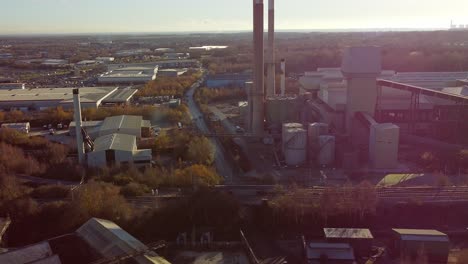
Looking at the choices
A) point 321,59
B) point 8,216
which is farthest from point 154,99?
point 321,59

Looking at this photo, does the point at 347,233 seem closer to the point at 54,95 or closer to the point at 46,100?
the point at 46,100

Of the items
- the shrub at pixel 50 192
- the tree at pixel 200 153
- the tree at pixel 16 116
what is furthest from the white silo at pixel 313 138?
the tree at pixel 16 116

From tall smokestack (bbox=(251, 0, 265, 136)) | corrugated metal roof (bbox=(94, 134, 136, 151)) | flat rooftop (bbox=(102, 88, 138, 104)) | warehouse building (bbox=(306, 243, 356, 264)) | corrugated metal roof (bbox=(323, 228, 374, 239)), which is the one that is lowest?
warehouse building (bbox=(306, 243, 356, 264))

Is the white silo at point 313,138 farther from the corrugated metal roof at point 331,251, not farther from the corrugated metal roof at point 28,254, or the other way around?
the corrugated metal roof at point 28,254

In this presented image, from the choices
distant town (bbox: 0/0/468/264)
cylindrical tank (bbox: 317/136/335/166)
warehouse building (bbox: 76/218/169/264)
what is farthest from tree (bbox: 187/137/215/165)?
warehouse building (bbox: 76/218/169/264)

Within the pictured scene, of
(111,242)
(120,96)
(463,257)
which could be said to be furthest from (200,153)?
(120,96)

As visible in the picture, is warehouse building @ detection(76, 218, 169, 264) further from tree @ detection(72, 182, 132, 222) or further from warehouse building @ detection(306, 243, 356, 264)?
warehouse building @ detection(306, 243, 356, 264)
